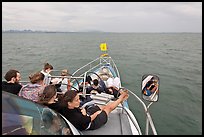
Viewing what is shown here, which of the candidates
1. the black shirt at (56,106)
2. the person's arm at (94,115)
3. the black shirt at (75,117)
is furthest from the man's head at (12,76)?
the person's arm at (94,115)

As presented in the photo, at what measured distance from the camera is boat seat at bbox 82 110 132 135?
9.84ft

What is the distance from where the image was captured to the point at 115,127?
320 cm

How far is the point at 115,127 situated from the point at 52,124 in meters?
1.60

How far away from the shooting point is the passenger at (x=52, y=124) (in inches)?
67.3

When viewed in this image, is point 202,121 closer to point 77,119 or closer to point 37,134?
point 77,119

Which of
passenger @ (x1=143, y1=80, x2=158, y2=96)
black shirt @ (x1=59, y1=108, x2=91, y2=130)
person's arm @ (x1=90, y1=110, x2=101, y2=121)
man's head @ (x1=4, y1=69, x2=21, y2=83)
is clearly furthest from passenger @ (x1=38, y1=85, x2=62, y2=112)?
man's head @ (x1=4, y1=69, x2=21, y2=83)

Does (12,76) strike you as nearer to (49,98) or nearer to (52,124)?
(49,98)

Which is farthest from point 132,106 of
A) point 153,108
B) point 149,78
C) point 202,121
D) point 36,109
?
point 36,109

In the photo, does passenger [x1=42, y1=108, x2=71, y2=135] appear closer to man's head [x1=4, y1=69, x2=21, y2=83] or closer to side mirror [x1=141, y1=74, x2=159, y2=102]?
side mirror [x1=141, y1=74, x2=159, y2=102]

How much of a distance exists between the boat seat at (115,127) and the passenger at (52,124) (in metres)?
1.00

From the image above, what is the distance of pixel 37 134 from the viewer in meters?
1.49

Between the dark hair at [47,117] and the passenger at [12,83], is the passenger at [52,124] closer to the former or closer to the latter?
the dark hair at [47,117]

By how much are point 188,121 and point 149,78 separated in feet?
15.8

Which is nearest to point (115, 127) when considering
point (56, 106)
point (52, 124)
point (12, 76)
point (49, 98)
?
point (56, 106)
